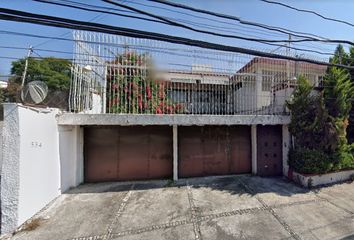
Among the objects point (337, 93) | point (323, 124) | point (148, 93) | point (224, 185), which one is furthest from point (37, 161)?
point (337, 93)

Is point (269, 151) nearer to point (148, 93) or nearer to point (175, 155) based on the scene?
point (175, 155)

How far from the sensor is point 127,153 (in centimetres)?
754

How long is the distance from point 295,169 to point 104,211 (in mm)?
6411

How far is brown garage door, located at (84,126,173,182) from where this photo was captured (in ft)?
24.1

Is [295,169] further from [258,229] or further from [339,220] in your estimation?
[258,229]

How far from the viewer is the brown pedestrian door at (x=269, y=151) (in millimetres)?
8219

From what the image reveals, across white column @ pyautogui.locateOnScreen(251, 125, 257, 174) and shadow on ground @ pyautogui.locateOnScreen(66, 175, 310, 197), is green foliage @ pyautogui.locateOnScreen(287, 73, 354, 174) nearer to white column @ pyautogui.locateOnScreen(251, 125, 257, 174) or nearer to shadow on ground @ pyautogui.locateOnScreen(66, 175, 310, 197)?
shadow on ground @ pyautogui.locateOnScreen(66, 175, 310, 197)

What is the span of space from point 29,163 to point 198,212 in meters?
4.01

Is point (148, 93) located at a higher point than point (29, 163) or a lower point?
higher

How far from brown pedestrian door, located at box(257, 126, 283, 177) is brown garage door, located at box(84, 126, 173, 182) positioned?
3.52 m

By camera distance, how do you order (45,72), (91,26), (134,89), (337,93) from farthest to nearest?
1. (45,72)
2. (134,89)
3. (337,93)
4. (91,26)

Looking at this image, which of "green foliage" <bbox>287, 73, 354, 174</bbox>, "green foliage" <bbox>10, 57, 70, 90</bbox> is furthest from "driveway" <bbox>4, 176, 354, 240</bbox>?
"green foliage" <bbox>10, 57, 70, 90</bbox>

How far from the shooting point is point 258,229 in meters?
4.42

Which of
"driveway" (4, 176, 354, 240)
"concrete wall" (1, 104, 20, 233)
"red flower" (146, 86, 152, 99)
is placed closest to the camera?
"concrete wall" (1, 104, 20, 233)
